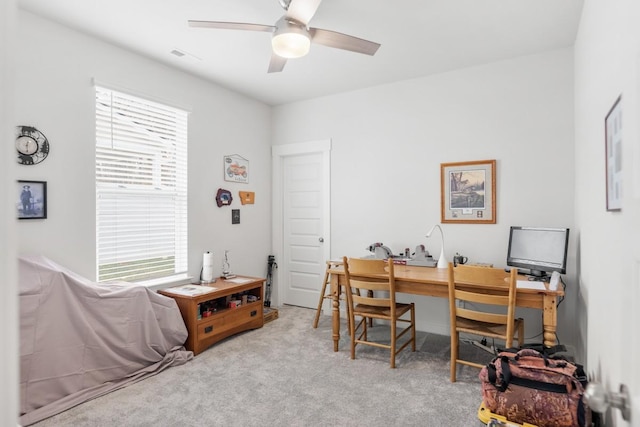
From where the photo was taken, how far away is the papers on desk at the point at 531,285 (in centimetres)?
254

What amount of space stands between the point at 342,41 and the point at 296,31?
358 millimetres

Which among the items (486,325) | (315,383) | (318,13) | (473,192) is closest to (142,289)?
(315,383)

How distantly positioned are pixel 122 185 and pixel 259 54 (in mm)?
1677

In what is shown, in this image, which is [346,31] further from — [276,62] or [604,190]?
[604,190]

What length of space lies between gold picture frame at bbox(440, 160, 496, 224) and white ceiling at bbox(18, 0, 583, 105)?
1.00 m

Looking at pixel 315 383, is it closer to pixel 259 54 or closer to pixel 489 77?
pixel 259 54

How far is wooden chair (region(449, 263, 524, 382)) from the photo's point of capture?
248 centimetres

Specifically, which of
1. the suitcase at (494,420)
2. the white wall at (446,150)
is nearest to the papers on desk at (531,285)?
the white wall at (446,150)

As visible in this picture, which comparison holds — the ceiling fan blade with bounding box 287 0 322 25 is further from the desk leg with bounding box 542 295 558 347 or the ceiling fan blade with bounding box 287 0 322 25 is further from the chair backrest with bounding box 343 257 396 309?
the desk leg with bounding box 542 295 558 347

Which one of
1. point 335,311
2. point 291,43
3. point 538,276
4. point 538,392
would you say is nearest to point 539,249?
point 538,276

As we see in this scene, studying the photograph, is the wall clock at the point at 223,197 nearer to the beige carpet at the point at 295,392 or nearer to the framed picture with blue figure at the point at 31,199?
the beige carpet at the point at 295,392

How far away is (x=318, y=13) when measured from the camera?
2.59 meters

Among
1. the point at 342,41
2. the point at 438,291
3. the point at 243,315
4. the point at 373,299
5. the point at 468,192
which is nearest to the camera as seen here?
the point at 342,41

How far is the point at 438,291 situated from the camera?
9.56 ft
